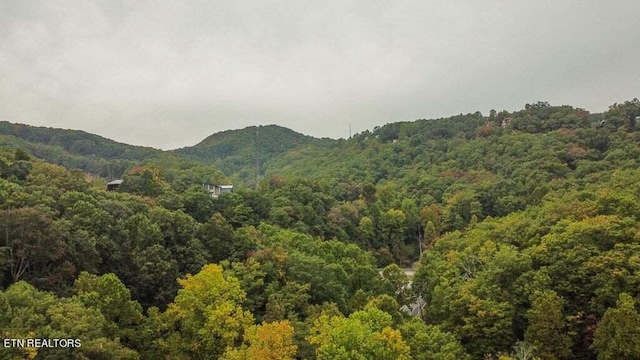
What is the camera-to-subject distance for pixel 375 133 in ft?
342

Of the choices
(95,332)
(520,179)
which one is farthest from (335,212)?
(95,332)

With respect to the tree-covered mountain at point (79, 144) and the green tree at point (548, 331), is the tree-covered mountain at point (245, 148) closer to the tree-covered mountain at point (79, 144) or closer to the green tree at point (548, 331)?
the tree-covered mountain at point (79, 144)

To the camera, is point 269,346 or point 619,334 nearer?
point 269,346

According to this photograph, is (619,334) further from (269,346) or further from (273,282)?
(273,282)

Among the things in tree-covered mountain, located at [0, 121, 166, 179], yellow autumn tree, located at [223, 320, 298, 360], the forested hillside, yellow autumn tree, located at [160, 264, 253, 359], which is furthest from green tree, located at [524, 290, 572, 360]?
tree-covered mountain, located at [0, 121, 166, 179]

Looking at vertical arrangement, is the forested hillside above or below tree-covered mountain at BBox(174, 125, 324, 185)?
below

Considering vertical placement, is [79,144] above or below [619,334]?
above

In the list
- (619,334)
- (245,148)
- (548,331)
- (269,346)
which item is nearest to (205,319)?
(269,346)

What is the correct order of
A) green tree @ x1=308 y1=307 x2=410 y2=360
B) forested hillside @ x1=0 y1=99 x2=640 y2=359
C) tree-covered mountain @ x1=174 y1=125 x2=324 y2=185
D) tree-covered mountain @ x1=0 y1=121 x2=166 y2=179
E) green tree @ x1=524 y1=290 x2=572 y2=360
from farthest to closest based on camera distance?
tree-covered mountain @ x1=174 y1=125 x2=324 y2=185 < tree-covered mountain @ x1=0 y1=121 x2=166 y2=179 < green tree @ x1=524 y1=290 x2=572 y2=360 < forested hillside @ x1=0 y1=99 x2=640 y2=359 < green tree @ x1=308 y1=307 x2=410 y2=360

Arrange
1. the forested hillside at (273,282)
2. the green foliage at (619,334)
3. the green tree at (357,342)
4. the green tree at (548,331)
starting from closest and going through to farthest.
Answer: the green tree at (357,342) → the forested hillside at (273,282) → the green foliage at (619,334) → the green tree at (548,331)

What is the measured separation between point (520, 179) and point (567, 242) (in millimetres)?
34456

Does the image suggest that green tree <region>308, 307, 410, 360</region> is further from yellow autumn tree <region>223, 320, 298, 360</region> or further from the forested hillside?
yellow autumn tree <region>223, 320, 298, 360</region>

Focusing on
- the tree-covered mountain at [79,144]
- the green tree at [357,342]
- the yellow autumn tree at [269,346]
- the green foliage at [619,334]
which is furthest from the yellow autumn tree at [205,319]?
the tree-covered mountain at [79,144]

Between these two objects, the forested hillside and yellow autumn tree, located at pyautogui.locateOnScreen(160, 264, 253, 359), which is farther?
yellow autumn tree, located at pyautogui.locateOnScreen(160, 264, 253, 359)
